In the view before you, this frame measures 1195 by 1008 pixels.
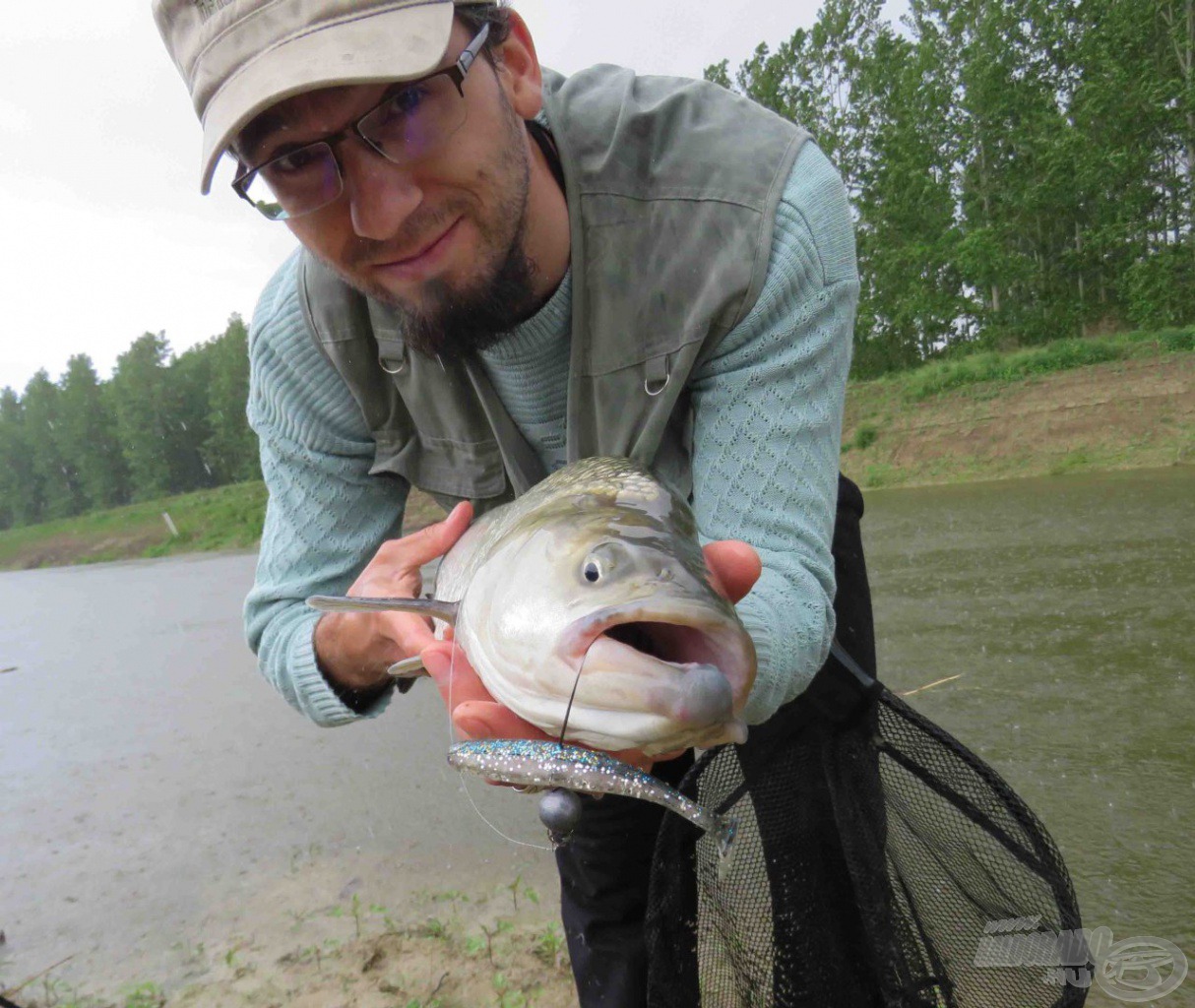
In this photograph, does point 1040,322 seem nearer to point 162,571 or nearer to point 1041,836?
point 162,571

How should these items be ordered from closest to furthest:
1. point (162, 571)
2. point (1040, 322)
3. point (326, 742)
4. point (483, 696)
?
point (483, 696), point (326, 742), point (162, 571), point (1040, 322)

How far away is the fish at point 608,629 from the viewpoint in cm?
97

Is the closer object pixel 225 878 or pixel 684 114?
pixel 684 114

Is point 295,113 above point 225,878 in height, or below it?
above

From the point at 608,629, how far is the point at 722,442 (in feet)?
2.76

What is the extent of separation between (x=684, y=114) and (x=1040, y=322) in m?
25.2

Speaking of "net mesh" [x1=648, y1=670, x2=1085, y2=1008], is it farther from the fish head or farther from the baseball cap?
the baseball cap

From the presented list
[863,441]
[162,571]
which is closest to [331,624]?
[863,441]

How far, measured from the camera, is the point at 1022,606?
19.4 ft

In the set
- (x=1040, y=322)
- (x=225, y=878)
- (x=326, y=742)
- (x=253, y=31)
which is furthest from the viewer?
(x=1040, y=322)

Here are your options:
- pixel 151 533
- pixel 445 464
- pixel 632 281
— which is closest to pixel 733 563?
pixel 632 281

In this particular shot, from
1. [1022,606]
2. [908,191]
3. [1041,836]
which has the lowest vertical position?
[1022,606]

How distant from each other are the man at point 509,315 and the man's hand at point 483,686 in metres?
0.02

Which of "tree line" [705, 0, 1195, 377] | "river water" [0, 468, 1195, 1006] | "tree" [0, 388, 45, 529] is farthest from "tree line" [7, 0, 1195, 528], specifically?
"tree" [0, 388, 45, 529]
